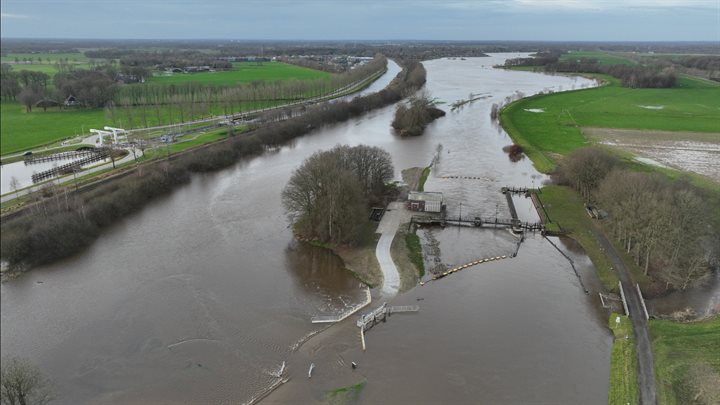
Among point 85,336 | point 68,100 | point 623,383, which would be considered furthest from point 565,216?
point 68,100

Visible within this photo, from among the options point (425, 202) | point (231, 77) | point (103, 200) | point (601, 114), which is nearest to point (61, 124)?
point (103, 200)

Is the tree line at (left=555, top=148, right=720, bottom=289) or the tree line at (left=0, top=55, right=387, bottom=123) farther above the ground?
the tree line at (left=0, top=55, right=387, bottom=123)

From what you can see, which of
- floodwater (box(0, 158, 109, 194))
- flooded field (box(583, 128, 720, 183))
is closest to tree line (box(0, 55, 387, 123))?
floodwater (box(0, 158, 109, 194))

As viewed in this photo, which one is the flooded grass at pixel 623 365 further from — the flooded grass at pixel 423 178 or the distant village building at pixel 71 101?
the distant village building at pixel 71 101

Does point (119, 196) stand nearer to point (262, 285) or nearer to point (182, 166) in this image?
point (182, 166)

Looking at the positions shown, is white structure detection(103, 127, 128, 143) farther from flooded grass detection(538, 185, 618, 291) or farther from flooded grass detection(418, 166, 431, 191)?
flooded grass detection(538, 185, 618, 291)

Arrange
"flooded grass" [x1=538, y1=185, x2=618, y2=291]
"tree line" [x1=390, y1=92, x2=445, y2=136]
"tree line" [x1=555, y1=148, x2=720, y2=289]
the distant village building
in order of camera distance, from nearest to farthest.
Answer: "tree line" [x1=555, y1=148, x2=720, y2=289]
"flooded grass" [x1=538, y1=185, x2=618, y2=291]
the distant village building
"tree line" [x1=390, y1=92, x2=445, y2=136]

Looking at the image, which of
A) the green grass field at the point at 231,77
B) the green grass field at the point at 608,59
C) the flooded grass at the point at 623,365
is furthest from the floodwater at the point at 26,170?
the green grass field at the point at 608,59
